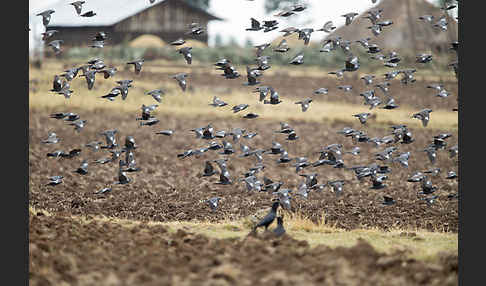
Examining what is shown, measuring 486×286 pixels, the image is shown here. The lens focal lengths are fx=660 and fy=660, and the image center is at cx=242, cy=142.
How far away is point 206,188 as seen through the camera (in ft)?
55.9

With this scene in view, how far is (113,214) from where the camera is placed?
14.1m

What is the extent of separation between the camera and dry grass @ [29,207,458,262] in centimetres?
1122

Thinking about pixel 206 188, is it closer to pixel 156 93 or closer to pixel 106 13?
pixel 156 93

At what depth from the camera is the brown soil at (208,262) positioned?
26.2 feet

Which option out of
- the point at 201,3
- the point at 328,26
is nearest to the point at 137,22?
the point at 201,3

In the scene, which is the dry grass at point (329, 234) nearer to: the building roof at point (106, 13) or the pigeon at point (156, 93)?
the pigeon at point (156, 93)

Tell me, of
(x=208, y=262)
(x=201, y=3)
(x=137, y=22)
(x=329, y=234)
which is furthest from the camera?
(x=201, y=3)

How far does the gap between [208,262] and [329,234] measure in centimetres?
398

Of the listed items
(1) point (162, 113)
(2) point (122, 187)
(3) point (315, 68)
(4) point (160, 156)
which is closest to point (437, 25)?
(2) point (122, 187)

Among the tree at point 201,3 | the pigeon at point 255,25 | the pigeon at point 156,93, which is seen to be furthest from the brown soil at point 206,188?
the tree at point 201,3

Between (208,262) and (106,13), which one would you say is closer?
(208,262)

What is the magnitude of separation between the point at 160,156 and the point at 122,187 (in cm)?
497

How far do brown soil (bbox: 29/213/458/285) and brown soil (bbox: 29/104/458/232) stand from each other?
149 inches

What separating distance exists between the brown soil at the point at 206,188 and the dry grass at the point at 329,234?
102 cm
